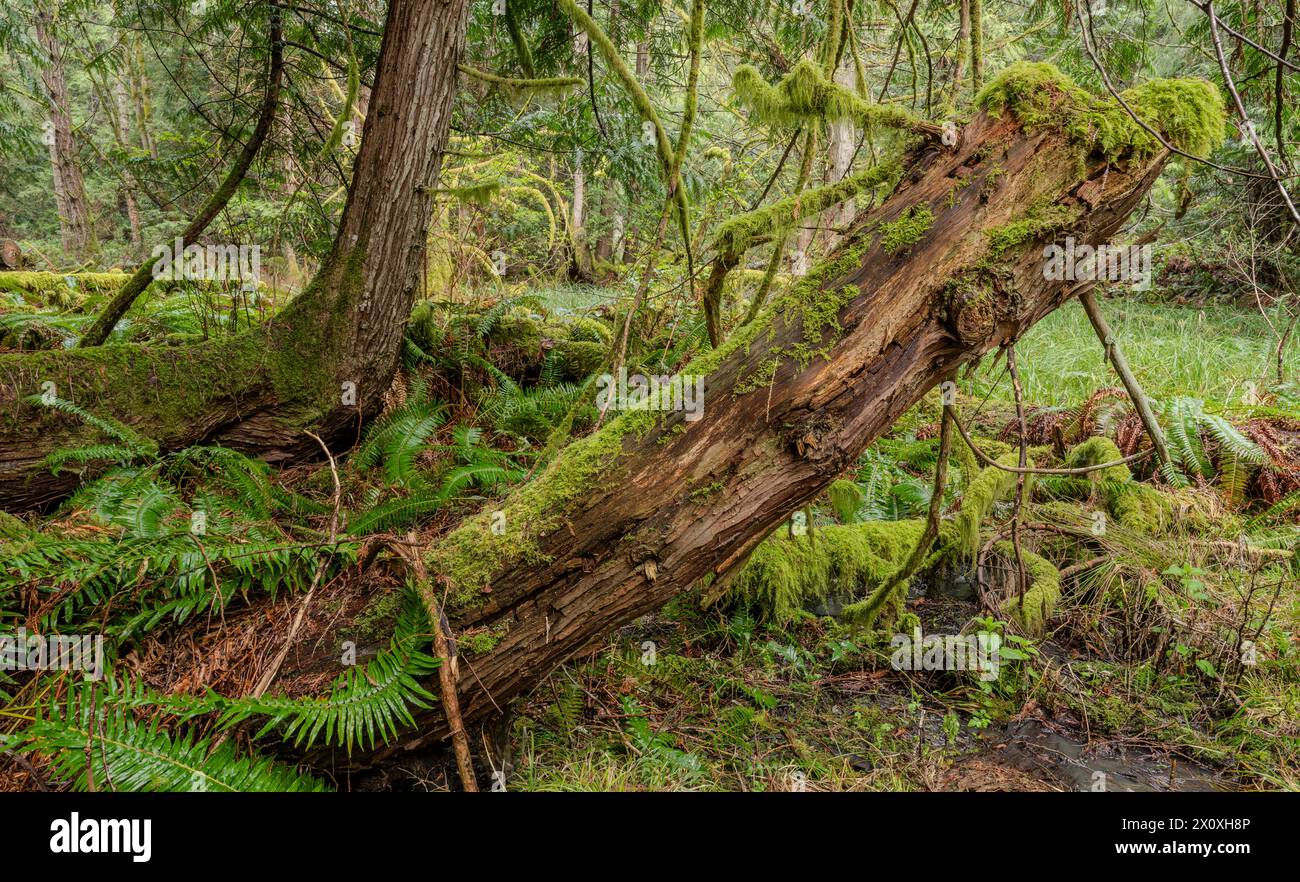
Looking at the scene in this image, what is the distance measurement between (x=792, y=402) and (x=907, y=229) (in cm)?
67

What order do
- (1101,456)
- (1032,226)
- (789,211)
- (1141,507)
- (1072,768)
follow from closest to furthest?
(1032,226) < (789,211) < (1072,768) < (1141,507) < (1101,456)

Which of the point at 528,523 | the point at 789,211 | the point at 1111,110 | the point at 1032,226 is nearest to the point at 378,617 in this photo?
the point at 528,523

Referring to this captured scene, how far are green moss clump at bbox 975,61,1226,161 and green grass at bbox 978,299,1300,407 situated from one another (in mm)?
2807

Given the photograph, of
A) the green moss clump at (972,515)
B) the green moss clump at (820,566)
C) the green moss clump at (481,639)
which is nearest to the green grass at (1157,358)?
the green moss clump at (972,515)

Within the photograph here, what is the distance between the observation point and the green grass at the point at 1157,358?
6102mm

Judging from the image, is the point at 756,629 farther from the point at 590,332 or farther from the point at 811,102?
the point at 590,332

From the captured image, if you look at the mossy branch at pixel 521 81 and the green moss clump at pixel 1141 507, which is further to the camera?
the green moss clump at pixel 1141 507

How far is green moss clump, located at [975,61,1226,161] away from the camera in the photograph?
2014 mm

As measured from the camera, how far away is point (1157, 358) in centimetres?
698

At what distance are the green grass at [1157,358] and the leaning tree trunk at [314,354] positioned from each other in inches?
162

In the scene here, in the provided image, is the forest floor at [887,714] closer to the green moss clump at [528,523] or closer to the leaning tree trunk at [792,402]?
the leaning tree trunk at [792,402]
